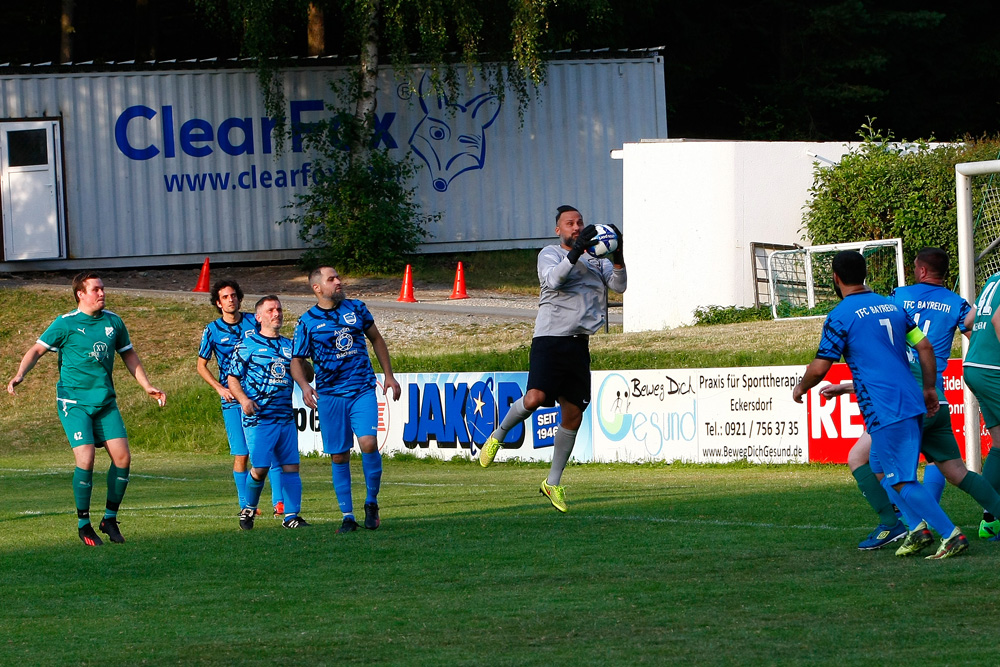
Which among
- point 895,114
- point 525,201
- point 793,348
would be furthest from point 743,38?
point 793,348

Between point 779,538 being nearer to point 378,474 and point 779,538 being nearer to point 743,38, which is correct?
point 378,474

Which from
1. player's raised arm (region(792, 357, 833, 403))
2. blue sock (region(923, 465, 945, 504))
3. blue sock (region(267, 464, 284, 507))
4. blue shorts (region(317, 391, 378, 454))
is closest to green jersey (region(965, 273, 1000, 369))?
blue sock (region(923, 465, 945, 504))

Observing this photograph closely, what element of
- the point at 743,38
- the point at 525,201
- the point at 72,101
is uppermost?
the point at 743,38

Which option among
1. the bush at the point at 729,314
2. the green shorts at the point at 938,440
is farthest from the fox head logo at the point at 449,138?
the green shorts at the point at 938,440

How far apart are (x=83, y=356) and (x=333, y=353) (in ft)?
Result: 5.81

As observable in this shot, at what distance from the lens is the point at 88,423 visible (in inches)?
379

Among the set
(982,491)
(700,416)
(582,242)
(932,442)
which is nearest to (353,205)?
(700,416)

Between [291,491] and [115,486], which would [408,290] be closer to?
[291,491]

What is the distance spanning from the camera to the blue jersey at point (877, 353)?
7.52 meters

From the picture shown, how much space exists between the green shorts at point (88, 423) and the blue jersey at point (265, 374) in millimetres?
1130

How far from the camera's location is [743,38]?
46.2m

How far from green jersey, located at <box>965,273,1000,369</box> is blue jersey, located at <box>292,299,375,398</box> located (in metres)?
4.09

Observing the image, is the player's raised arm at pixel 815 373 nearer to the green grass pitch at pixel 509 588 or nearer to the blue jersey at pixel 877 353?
the blue jersey at pixel 877 353

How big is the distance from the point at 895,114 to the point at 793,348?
2971 centimetres
